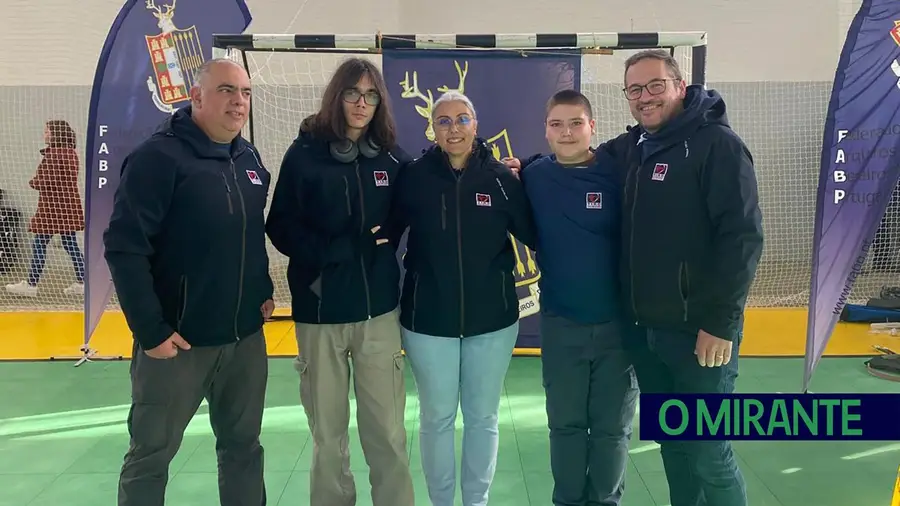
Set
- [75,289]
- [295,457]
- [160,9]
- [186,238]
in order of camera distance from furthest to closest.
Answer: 1. [75,289]
2. [160,9]
3. [295,457]
4. [186,238]

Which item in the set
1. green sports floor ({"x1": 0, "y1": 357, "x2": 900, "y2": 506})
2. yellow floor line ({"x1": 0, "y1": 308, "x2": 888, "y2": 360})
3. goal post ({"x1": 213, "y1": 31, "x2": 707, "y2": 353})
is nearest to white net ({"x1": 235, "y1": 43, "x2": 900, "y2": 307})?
yellow floor line ({"x1": 0, "y1": 308, "x2": 888, "y2": 360})

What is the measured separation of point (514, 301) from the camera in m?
2.13

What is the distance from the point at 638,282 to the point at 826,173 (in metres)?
1.70

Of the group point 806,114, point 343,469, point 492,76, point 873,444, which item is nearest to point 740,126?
point 806,114

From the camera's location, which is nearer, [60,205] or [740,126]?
[60,205]

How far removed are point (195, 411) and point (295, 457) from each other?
1086mm

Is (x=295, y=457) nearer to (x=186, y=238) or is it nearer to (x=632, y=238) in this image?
(x=186, y=238)

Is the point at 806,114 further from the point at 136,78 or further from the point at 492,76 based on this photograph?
the point at 136,78

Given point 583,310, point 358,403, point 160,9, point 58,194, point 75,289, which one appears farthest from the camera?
point 75,289

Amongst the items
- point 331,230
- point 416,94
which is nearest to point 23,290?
point 416,94

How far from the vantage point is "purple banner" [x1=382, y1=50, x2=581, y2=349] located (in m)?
Answer: 4.04

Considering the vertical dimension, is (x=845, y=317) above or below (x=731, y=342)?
below

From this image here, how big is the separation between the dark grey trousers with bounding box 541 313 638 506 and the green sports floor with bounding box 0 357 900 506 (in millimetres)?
499

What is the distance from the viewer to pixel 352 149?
2000 millimetres
